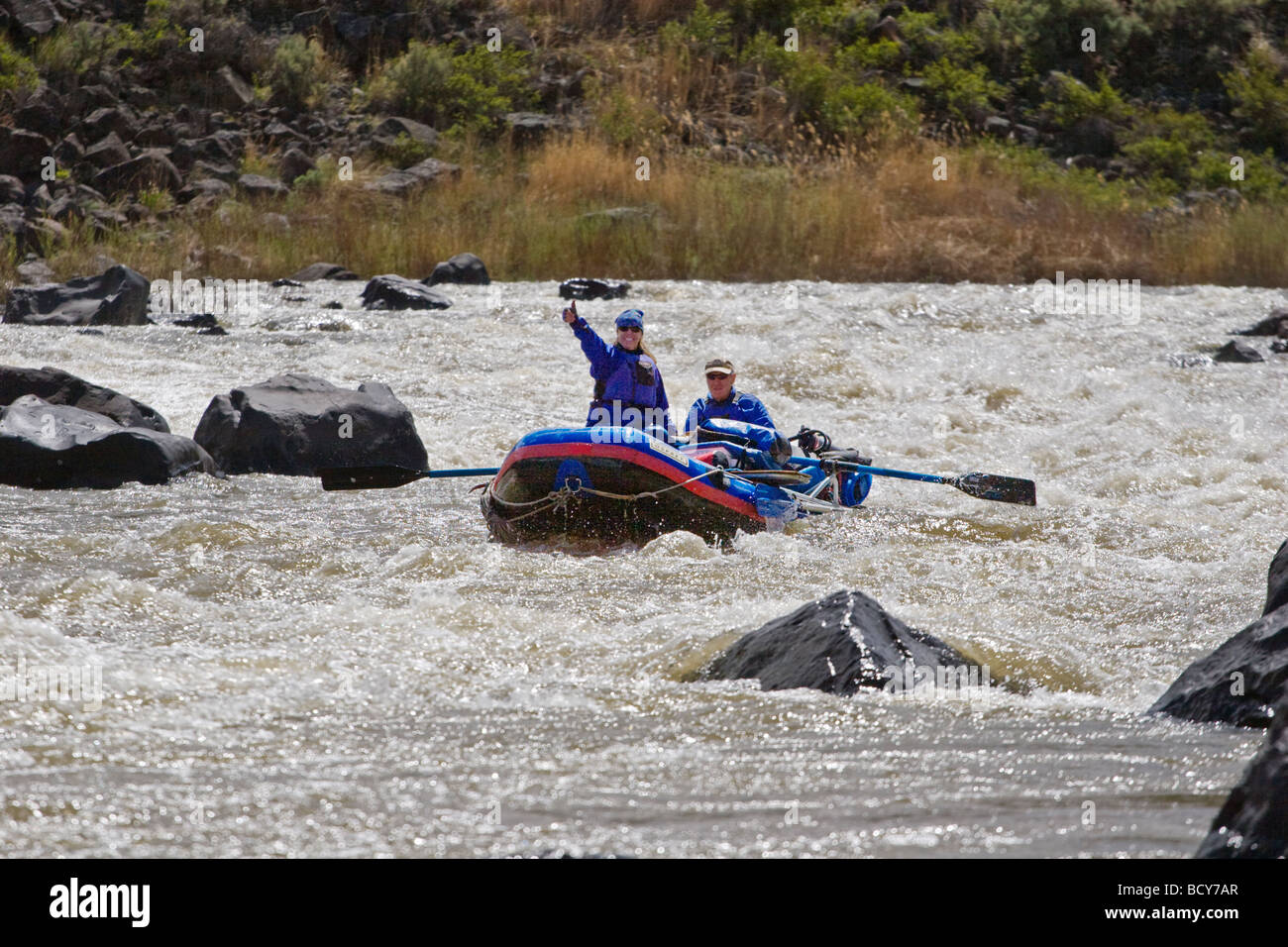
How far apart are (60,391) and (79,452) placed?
1116 millimetres

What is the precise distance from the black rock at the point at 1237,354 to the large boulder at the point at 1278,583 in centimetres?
798

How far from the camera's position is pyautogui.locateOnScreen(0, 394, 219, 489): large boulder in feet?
26.1

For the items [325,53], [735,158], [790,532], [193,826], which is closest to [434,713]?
[193,826]

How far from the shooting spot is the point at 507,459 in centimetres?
703

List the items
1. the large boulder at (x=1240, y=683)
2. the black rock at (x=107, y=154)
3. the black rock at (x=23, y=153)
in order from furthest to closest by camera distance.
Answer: the black rock at (x=107, y=154), the black rock at (x=23, y=153), the large boulder at (x=1240, y=683)

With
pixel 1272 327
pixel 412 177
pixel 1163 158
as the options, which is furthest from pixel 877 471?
pixel 1163 158

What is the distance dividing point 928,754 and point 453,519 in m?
4.54

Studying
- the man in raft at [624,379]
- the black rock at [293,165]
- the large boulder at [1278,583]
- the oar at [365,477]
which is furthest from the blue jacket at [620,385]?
the black rock at [293,165]

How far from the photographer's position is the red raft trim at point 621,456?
676 cm

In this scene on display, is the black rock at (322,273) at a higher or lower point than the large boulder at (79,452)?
higher

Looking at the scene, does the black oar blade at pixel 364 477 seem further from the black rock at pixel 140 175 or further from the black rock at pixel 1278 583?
the black rock at pixel 140 175

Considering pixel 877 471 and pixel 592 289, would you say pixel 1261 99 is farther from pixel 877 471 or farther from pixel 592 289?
pixel 877 471

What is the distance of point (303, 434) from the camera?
8703mm

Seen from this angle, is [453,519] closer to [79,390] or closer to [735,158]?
[79,390]
